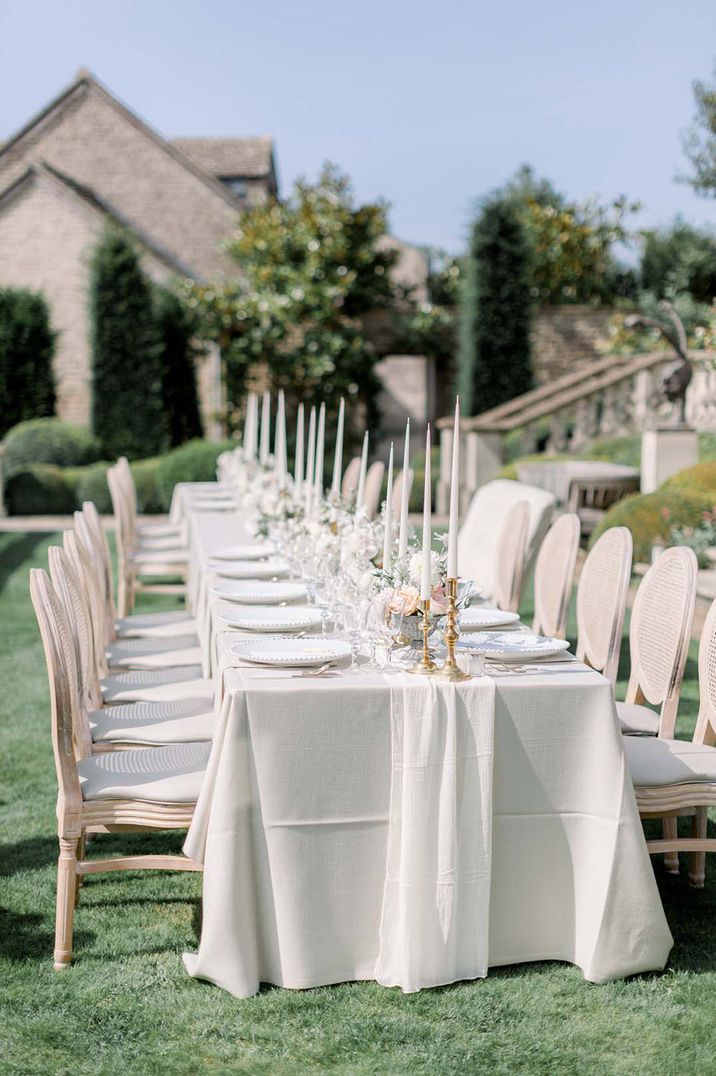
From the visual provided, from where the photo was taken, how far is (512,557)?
5.39m

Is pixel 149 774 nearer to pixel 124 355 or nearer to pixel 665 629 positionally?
pixel 665 629

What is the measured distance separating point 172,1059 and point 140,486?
44.5 feet

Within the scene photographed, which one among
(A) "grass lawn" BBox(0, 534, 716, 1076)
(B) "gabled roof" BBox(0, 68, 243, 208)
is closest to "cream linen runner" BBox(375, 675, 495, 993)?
(A) "grass lawn" BBox(0, 534, 716, 1076)

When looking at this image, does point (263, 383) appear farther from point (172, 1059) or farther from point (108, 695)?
point (172, 1059)

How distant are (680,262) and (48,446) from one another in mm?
13300

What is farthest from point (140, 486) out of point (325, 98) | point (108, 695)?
point (108, 695)

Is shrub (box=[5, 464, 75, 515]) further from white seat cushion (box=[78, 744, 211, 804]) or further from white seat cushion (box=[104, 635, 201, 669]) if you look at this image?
white seat cushion (box=[78, 744, 211, 804])

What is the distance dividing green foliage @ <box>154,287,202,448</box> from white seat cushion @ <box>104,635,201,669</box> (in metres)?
14.0

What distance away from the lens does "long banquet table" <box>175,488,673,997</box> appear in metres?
2.93

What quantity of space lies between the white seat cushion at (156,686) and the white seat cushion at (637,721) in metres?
1.40

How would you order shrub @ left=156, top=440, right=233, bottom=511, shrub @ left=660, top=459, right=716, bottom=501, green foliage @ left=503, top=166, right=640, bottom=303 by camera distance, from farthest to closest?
green foliage @ left=503, top=166, right=640, bottom=303, shrub @ left=156, top=440, right=233, bottom=511, shrub @ left=660, top=459, right=716, bottom=501

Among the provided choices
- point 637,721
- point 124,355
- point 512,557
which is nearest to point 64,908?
point 637,721

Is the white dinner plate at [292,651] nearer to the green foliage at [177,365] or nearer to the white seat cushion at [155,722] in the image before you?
the white seat cushion at [155,722]

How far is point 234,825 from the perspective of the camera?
291cm
